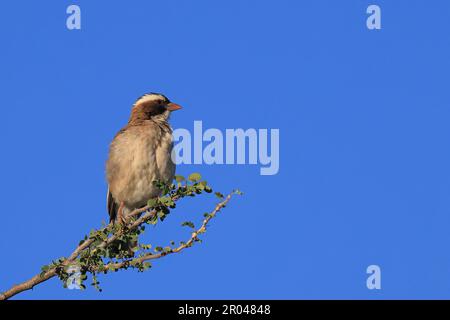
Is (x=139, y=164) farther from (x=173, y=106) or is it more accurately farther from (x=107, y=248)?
(x=107, y=248)

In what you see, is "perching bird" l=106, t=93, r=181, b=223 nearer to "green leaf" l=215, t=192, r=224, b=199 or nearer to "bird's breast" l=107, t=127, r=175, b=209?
"bird's breast" l=107, t=127, r=175, b=209

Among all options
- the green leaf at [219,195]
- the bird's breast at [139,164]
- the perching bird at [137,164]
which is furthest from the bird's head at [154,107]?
the green leaf at [219,195]

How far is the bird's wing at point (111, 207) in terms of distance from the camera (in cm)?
1061

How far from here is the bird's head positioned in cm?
1102

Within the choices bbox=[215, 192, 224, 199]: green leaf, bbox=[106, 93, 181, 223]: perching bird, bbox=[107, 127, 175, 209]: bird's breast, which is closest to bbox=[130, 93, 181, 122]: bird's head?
bbox=[106, 93, 181, 223]: perching bird

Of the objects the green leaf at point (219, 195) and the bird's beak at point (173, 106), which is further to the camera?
the bird's beak at point (173, 106)

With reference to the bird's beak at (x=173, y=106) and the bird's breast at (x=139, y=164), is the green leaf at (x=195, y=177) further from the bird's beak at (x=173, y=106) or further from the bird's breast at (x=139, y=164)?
the bird's beak at (x=173, y=106)

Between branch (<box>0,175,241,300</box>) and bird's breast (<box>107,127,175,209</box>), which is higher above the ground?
bird's breast (<box>107,127,175,209</box>)

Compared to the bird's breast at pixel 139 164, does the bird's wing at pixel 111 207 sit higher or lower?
lower

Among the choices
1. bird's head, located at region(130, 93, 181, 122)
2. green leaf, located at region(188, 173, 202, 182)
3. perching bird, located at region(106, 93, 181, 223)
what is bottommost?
green leaf, located at region(188, 173, 202, 182)

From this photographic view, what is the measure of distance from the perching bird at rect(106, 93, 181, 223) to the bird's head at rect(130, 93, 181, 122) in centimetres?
A: 15
